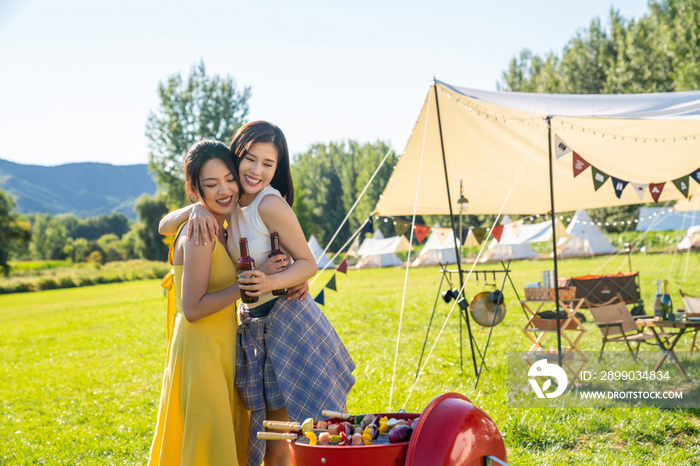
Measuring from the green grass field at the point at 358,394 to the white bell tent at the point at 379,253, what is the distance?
55.2 ft

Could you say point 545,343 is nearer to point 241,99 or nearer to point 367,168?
point 241,99

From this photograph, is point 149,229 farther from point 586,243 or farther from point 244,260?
point 244,260

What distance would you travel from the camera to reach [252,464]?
2.35 meters

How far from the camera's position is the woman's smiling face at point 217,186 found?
2.26 metres

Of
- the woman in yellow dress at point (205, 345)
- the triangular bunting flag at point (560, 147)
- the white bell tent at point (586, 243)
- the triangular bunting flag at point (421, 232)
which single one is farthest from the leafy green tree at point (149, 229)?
the woman in yellow dress at point (205, 345)

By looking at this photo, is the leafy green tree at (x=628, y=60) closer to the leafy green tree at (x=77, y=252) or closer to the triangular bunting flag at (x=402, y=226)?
the triangular bunting flag at (x=402, y=226)

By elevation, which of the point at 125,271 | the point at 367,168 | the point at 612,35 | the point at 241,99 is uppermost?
the point at 612,35

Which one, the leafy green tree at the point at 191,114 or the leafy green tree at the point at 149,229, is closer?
the leafy green tree at the point at 191,114

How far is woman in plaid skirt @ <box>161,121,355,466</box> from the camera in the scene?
2168 mm

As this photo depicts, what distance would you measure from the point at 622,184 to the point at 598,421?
127 inches

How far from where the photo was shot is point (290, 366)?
2.19m

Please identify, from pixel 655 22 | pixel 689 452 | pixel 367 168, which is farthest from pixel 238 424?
pixel 367 168

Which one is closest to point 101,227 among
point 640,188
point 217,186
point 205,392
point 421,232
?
point 421,232

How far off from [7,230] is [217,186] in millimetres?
39356
